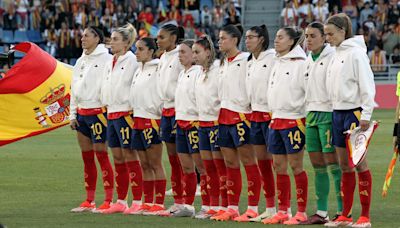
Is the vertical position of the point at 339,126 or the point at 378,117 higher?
the point at 339,126

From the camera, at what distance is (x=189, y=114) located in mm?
14234

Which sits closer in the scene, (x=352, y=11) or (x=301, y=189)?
(x=301, y=189)

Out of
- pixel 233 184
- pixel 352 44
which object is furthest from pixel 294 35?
pixel 233 184

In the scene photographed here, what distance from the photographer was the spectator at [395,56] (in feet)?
130

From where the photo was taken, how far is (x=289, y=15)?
4103cm

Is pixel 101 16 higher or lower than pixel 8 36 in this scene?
higher

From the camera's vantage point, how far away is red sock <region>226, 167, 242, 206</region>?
45.5 ft

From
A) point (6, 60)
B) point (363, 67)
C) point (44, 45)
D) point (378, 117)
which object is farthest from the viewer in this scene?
point (44, 45)

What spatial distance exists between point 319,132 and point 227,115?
1.36 m

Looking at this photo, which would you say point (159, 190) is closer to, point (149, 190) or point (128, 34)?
point (149, 190)

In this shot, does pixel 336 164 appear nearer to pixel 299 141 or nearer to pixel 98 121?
pixel 299 141

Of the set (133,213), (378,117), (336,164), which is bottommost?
(378,117)

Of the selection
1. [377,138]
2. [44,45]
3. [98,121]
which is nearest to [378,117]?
[377,138]

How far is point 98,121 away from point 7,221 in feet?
6.20
